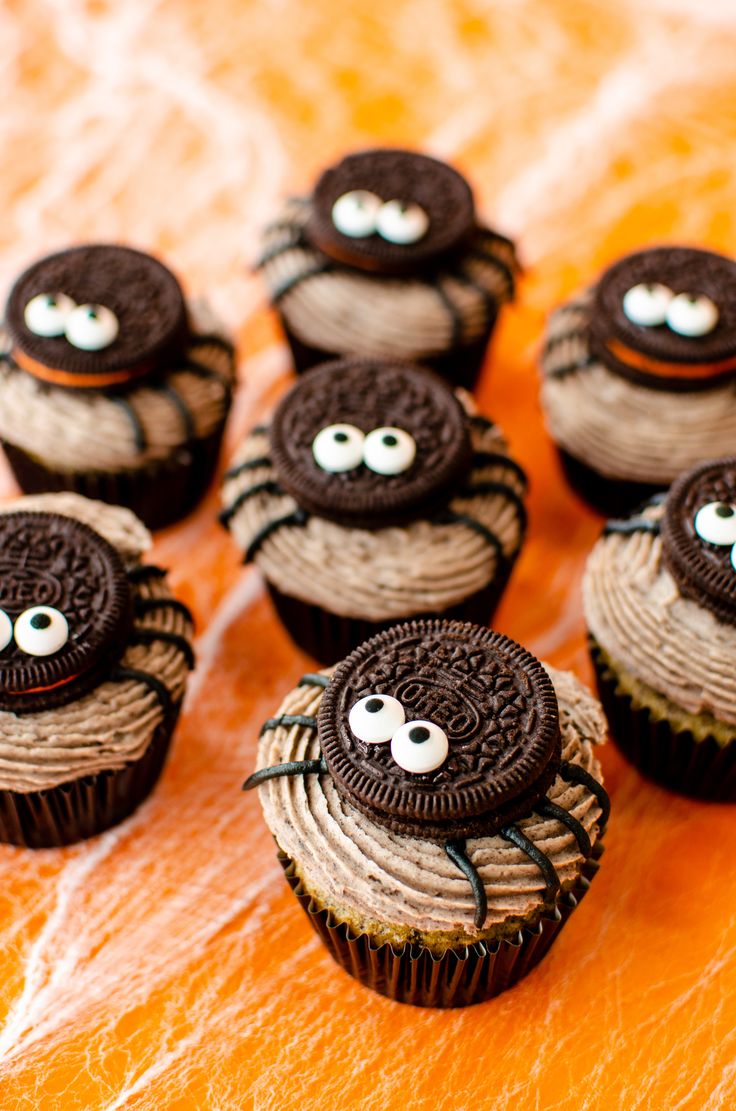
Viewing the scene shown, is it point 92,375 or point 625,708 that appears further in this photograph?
point 92,375

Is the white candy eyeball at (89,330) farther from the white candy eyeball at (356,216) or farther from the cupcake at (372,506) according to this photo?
the white candy eyeball at (356,216)

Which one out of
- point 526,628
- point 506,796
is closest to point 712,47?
point 526,628

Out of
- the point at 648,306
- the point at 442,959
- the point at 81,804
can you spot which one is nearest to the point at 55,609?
the point at 81,804

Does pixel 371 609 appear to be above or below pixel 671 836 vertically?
above

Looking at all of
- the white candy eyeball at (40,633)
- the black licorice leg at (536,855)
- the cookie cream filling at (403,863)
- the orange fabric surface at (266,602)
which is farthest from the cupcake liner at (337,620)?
the black licorice leg at (536,855)

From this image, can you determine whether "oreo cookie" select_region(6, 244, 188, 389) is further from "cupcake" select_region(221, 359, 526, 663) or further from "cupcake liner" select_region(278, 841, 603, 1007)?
"cupcake liner" select_region(278, 841, 603, 1007)

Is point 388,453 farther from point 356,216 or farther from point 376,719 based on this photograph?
point 356,216

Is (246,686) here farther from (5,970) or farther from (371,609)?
(5,970)
